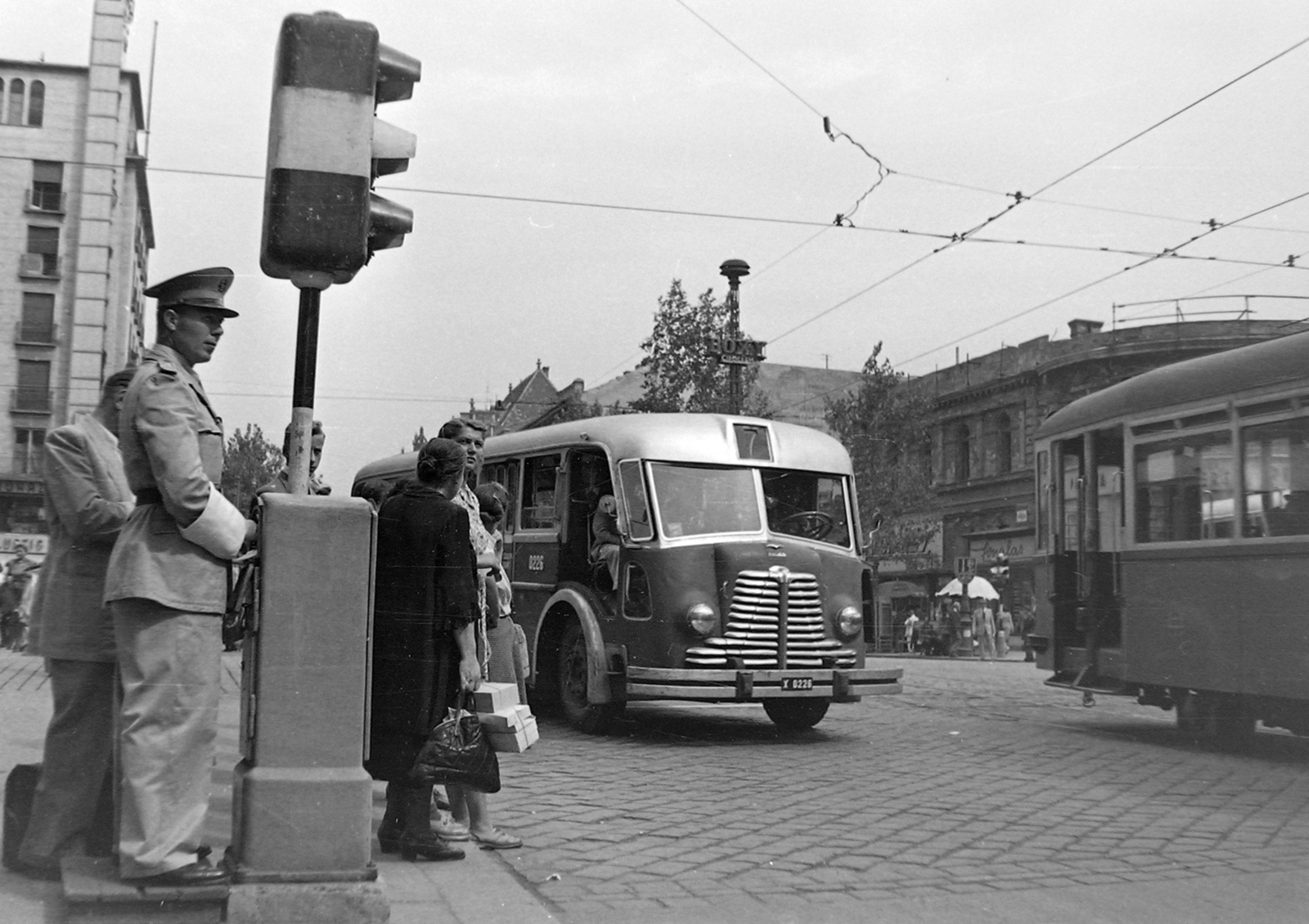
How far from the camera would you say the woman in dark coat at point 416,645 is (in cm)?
535

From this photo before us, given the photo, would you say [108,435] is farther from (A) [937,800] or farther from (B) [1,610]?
(B) [1,610]

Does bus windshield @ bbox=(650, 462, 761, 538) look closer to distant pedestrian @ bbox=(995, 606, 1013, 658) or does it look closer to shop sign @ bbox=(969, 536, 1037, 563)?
shop sign @ bbox=(969, 536, 1037, 563)

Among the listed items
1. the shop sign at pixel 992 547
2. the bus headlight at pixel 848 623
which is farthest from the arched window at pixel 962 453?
the bus headlight at pixel 848 623

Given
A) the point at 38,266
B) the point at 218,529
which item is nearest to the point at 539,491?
the point at 218,529

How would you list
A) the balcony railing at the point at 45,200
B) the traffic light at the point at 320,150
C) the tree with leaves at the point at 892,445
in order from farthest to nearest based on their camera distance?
the tree with leaves at the point at 892,445 < the balcony railing at the point at 45,200 < the traffic light at the point at 320,150

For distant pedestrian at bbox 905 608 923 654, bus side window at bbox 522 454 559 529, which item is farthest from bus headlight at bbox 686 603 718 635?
distant pedestrian at bbox 905 608 923 654

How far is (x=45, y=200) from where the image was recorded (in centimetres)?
1659

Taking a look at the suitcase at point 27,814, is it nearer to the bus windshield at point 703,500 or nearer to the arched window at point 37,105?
the bus windshield at point 703,500

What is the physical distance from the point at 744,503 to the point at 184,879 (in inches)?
294

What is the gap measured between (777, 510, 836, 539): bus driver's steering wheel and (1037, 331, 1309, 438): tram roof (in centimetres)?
277

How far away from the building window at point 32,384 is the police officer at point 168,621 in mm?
11651

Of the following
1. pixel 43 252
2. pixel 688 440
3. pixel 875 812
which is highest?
pixel 43 252

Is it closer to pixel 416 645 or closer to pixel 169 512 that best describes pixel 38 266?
pixel 416 645

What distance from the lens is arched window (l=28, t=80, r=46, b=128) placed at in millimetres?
14109
